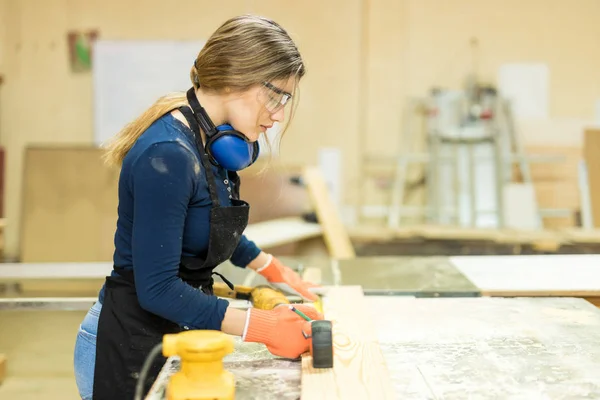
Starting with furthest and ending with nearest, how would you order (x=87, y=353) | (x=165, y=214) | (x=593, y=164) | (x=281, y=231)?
1. (x=593, y=164)
2. (x=281, y=231)
3. (x=87, y=353)
4. (x=165, y=214)

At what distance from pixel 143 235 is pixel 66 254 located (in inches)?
183

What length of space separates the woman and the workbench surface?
137mm

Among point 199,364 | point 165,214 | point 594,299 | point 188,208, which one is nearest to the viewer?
point 199,364

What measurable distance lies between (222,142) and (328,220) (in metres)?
3.57

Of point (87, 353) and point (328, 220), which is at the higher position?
point (328, 220)

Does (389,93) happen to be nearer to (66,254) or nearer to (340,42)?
(340,42)

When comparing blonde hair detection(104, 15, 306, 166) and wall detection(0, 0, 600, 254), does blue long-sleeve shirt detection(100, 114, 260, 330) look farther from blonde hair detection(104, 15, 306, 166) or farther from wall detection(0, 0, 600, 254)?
wall detection(0, 0, 600, 254)

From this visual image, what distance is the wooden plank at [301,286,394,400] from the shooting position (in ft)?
4.25

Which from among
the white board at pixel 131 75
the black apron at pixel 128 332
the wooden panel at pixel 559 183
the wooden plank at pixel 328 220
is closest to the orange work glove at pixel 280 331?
the black apron at pixel 128 332

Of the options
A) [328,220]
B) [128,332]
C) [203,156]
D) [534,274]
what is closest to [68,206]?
[328,220]

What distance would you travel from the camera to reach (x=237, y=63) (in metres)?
1.43

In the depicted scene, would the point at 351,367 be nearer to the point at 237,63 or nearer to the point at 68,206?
the point at 237,63

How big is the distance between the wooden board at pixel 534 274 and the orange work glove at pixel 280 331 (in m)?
1.02

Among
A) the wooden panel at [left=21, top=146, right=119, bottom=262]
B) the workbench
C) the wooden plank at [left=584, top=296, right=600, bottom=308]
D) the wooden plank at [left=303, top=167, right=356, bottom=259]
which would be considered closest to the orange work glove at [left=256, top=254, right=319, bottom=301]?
the workbench
